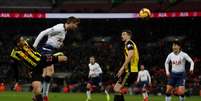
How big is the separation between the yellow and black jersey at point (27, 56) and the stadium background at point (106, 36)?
62.8 ft

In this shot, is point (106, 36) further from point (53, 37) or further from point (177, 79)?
point (53, 37)

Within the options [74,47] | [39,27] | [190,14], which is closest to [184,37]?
[190,14]

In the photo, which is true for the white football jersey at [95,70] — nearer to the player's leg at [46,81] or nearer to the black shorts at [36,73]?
the player's leg at [46,81]

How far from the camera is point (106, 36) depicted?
128 ft

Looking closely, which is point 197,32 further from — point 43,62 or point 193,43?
point 43,62

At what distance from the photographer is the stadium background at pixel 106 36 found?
1355 inches

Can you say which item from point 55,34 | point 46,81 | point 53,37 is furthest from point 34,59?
point 46,81

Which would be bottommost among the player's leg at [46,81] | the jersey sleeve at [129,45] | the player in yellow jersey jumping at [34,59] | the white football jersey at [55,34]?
the player's leg at [46,81]

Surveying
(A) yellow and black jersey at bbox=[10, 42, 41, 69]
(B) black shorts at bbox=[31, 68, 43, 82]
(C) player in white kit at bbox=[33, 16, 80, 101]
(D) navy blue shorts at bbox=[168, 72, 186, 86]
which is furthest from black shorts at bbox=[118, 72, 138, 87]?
(D) navy blue shorts at bbox=[168, 72, 186, 86]

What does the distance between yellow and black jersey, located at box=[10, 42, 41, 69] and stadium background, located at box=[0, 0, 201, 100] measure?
19.1m

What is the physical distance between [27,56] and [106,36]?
25282mm

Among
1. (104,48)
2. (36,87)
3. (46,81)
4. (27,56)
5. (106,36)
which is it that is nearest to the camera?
(36,87)

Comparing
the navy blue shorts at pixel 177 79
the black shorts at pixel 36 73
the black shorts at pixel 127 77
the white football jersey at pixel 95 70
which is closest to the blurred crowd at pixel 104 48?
the white football jersey at pixel 95 70

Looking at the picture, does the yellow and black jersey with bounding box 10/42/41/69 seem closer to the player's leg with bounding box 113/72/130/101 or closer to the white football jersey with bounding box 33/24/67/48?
the white football jersey with bounding box 33/24/67/48
